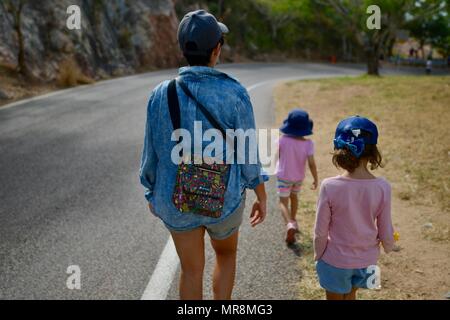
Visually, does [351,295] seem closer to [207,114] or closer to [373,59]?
[207,114]

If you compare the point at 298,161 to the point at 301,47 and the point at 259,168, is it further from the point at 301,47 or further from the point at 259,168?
the point at 301,47

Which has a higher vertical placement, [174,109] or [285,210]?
[174,109]

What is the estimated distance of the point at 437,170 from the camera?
21.7ft

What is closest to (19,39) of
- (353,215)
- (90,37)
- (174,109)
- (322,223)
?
(90,37)

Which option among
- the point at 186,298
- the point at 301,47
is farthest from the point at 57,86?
the point at 301,47

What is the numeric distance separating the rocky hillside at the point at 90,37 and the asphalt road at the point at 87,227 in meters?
7.86

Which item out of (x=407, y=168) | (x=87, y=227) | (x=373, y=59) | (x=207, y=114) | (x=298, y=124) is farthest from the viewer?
(x=373, y=59)

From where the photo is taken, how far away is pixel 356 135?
8.30 ft

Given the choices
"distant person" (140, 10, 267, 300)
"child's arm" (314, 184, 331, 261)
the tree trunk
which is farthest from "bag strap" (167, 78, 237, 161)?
the tree trunk

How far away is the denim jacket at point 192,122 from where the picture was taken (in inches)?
90.3

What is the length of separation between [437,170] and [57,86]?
13264 millimetres

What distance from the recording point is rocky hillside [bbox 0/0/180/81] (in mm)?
15648

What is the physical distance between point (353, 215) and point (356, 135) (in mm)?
493

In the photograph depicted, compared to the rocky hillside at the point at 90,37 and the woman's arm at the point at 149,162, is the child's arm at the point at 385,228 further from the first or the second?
the rocky hillside at the point at 90,37
